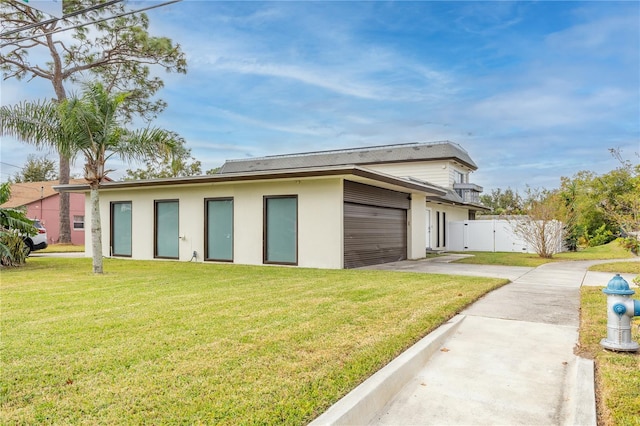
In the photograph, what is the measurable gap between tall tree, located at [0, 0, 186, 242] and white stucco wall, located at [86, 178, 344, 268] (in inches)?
390

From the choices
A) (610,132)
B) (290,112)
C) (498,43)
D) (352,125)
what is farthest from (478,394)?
(352,125)

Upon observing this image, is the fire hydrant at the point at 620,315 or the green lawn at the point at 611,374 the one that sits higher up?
the fire hydrant at the point at 620,315

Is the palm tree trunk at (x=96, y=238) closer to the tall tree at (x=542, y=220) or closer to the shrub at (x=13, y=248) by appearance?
the shrub at (x=13, y=248)

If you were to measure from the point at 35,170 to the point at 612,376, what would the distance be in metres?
51.0

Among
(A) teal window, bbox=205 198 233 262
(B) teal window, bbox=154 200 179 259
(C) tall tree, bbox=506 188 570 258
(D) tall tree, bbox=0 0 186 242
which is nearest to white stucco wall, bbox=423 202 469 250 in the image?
(C) tall tree, bbox=506 188 570 258

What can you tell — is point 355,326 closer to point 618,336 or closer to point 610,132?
point 618,336

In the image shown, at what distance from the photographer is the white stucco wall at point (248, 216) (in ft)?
39.7

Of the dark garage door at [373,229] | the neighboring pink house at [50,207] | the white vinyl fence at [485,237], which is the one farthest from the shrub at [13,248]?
the white vinyl fence at [485,237]

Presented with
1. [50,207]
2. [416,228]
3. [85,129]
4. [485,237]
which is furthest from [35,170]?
[485,237]

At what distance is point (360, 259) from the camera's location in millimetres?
12961

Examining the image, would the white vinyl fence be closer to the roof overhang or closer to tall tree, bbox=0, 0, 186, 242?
the roof overhang

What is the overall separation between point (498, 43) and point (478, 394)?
1089cm

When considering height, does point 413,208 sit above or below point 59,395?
above

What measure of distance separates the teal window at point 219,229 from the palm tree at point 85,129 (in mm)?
3862
